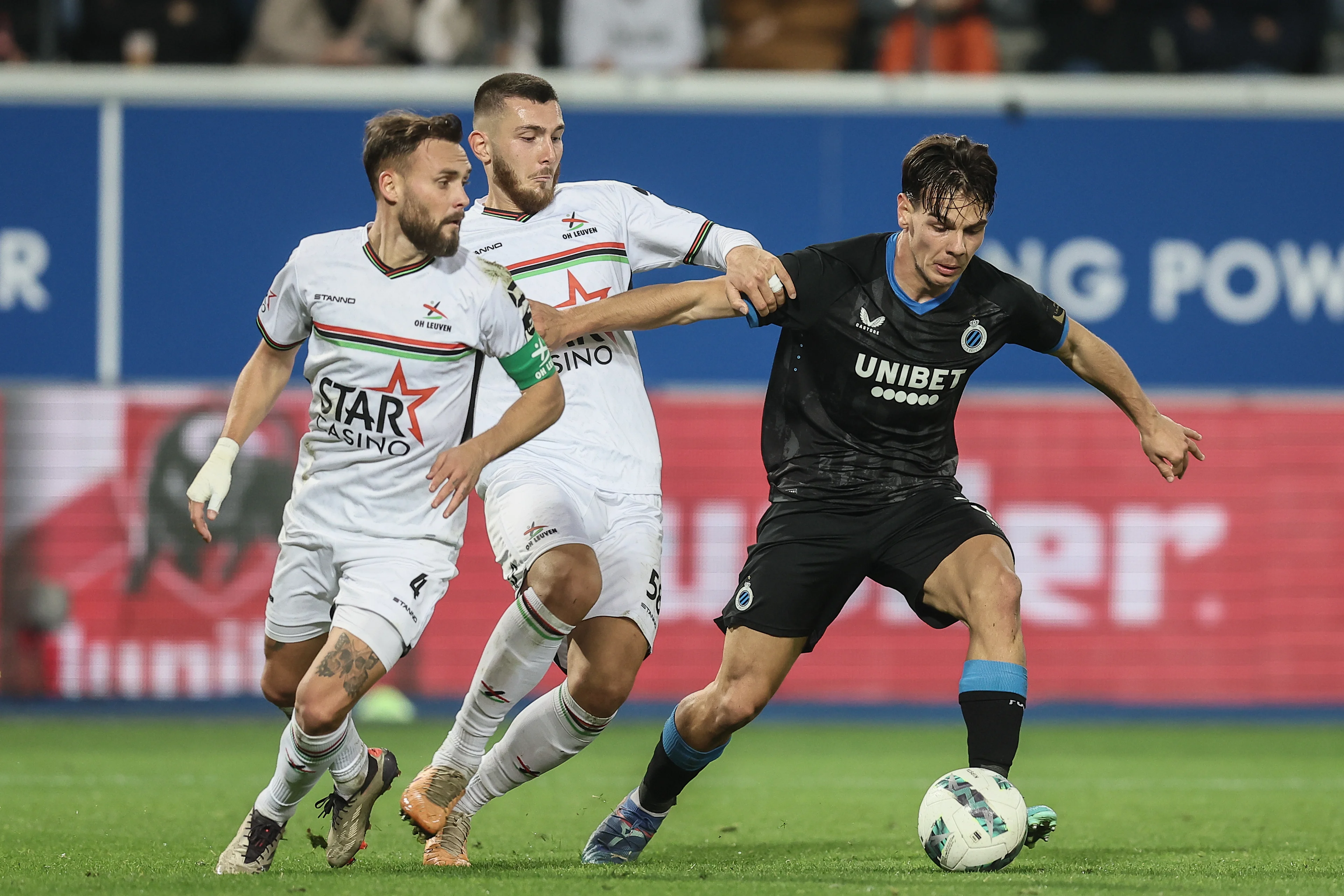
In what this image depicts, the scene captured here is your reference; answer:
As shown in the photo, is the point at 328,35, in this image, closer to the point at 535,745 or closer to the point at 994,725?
the point at 535,745

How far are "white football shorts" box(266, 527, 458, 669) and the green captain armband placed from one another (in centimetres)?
57

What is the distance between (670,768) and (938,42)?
8975mm

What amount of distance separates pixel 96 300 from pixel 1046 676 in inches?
→ 293

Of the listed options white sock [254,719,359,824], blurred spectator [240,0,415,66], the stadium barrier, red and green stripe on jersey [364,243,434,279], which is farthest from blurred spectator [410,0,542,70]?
white sock [254,719,359,824]

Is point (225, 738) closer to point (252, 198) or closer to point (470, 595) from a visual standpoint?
point (470, 595)

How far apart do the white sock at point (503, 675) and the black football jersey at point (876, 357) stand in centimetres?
101

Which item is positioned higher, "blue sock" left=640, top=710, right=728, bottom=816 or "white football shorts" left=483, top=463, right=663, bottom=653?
"white football shorts" left=483, top=463, right=663, bottom=653

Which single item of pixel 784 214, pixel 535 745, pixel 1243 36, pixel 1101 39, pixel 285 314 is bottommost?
pixel 535 745

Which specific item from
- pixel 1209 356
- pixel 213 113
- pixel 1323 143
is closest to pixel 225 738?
pixel 213 113

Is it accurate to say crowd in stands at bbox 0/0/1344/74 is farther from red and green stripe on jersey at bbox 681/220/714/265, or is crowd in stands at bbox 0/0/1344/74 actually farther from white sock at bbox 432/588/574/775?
white sock at bbox 432/588/574/775

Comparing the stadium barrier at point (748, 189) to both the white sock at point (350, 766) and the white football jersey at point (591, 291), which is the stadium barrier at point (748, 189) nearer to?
the white football jersey at point (591, 291)

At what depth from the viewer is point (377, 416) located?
17.5 feet

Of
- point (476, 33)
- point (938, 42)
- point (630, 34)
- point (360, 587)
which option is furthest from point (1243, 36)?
point (360, 587)

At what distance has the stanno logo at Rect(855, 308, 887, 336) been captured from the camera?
591 cm
